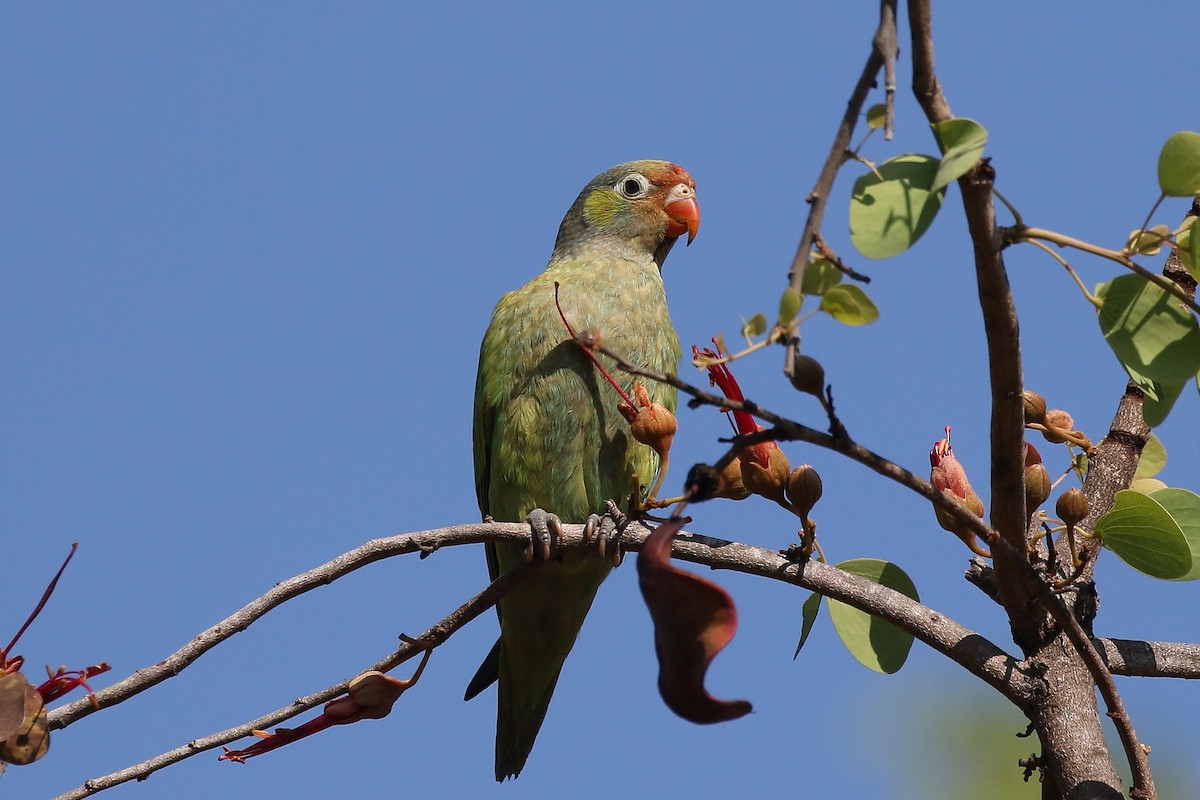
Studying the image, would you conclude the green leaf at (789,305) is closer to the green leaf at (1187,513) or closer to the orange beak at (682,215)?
the green leaf at (1187,513)

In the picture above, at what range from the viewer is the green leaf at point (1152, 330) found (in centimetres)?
206

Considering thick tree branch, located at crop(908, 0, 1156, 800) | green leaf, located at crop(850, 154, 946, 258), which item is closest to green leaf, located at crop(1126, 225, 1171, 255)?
thick tree branch, located at crop(908, 0, 1156, 800)

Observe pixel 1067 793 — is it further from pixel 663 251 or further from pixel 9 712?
pixel 663 251

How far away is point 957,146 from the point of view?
1.78m

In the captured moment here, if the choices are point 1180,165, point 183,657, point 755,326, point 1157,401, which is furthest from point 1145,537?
point 183,657

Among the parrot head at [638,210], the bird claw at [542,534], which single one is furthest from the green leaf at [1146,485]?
the parrot head at [638,210]

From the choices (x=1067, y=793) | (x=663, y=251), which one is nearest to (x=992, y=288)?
(x=1067, y=793)

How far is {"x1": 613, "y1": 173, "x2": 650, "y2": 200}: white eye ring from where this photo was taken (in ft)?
18.2

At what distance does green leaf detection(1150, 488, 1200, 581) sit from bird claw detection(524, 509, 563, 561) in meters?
1.48

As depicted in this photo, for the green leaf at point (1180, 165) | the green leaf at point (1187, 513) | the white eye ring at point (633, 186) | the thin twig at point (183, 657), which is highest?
the white eye ring at point (633, 186)

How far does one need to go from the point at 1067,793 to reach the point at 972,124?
131 cm

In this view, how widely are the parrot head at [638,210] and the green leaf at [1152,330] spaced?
134 inches

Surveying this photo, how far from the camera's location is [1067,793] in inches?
92.5

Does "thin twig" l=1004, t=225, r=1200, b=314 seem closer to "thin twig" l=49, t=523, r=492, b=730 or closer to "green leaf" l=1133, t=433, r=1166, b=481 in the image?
"green leaf" l=1133, t=433, r=1166, b=481
